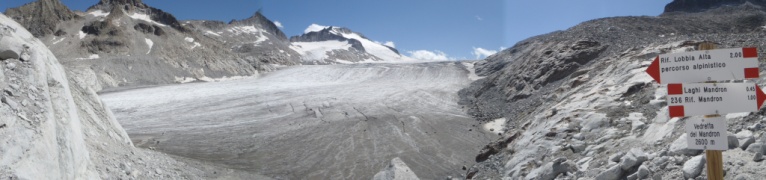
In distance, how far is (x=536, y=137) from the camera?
1315 cm

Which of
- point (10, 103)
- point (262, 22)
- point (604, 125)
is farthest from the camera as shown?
point (262, 22)

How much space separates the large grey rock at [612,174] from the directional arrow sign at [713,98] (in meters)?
3.35

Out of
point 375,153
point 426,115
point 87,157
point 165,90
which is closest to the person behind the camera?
point 87,157

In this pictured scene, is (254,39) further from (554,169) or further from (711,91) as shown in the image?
(711,91)

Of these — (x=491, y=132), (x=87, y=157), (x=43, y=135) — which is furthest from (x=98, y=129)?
(x=491, y=132)

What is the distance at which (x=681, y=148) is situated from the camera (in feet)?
22.0

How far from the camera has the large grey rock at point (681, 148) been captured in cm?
650

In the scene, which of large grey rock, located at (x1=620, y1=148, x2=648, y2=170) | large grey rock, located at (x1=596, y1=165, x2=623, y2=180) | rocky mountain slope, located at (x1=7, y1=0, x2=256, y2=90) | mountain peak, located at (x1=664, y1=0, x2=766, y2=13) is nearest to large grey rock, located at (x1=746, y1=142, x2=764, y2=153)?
large grey rock, located at (x1=620, y1=148, x2=648, y2=170)

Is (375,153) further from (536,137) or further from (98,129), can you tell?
(98,129)

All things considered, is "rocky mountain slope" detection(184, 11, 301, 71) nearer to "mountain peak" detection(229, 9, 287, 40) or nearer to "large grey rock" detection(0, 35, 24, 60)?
"mountain peak" detection(229, 9, 287, 40)

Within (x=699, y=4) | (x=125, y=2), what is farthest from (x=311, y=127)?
(x=125, y=2)

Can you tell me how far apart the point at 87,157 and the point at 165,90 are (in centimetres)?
3508

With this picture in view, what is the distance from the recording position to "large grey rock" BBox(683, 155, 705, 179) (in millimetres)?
5789

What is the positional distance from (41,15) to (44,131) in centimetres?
9560
